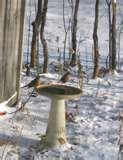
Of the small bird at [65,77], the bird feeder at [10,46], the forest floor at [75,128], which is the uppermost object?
the bird feeder at [10,46]

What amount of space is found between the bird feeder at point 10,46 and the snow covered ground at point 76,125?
0.25 meters

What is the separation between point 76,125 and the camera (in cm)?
736

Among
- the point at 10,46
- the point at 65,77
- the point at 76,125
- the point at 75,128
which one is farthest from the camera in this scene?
the point at 65,77

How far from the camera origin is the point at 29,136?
22.2ft

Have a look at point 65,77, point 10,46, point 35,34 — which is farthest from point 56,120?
point 35,34

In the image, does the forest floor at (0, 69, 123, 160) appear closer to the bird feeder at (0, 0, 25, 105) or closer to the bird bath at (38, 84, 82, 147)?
the bird bath at (38, 84, 82, 147)

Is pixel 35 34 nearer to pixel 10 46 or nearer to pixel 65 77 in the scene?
pixel 65 77

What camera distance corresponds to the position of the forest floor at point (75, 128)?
A: 20.7 feet

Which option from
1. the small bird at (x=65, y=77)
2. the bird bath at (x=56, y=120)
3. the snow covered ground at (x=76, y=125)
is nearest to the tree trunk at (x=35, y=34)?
the snow covered ground at (x=76, y=125)

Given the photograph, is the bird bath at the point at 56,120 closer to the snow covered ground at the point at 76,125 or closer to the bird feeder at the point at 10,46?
the snow covered ground at the point at 76,125

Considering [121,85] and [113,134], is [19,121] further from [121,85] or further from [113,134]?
[121,85]

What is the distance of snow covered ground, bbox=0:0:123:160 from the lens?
631cm

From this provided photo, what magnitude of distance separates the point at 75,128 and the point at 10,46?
1.46 metres

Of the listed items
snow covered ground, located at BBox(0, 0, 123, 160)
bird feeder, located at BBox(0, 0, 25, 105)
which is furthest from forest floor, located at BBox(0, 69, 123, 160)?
bird feeder, located at BBox(0, 0, 25, 105)
